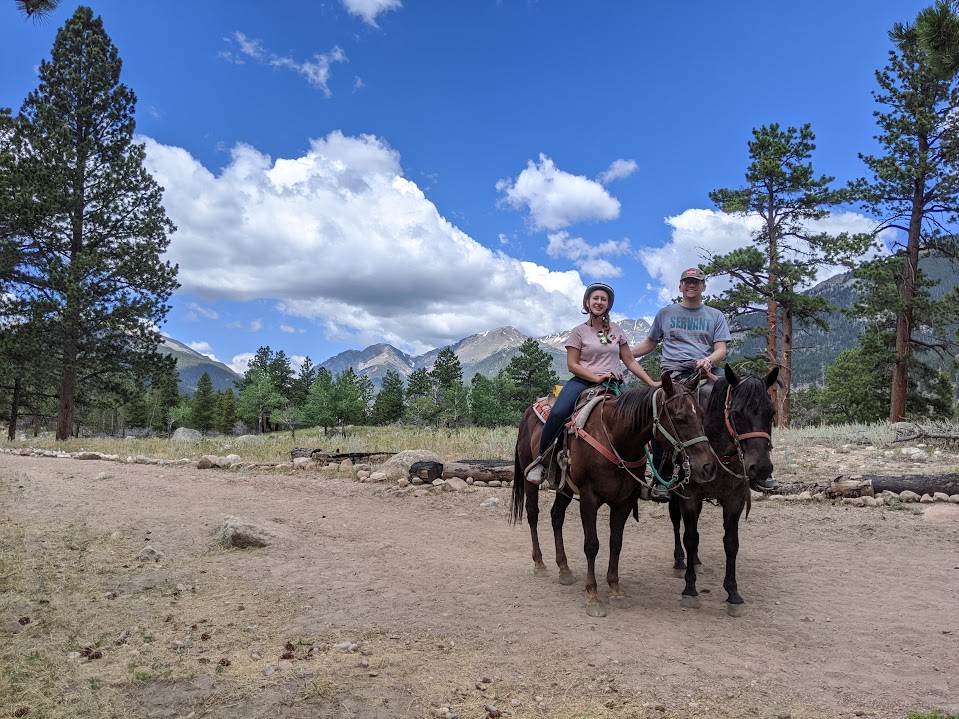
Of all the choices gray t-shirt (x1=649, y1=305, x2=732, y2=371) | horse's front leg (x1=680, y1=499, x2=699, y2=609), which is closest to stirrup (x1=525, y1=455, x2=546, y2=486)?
horse's front leg (x1=680, y1=499, x2=699, y2=609)

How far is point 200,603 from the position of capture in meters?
5.23

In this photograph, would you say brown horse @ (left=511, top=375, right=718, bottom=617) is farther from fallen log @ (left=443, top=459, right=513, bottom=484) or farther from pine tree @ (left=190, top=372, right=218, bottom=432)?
pine tree @ (left=190, top=372, right=218, bottom=432)

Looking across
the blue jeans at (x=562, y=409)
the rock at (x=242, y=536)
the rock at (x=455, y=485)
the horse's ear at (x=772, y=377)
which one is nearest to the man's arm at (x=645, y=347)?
the blue jeans at (x=562, y=409)

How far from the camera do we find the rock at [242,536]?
725 cm

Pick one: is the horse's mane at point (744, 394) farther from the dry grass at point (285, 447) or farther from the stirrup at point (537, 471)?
the dry grass at point (285, 447)

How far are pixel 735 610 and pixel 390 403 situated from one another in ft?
248

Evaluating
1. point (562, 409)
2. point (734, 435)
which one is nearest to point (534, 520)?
point (562, 409)

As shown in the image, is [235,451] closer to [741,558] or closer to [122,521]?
[122,521]

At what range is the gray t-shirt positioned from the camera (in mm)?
6098

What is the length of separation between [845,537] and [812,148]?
20839mm

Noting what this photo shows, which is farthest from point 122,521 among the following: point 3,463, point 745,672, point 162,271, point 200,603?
point 162,271

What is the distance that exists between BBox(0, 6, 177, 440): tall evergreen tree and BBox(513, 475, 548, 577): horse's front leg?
21.0 meters

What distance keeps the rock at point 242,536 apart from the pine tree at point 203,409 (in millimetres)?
74108

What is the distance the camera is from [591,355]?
230 inches
